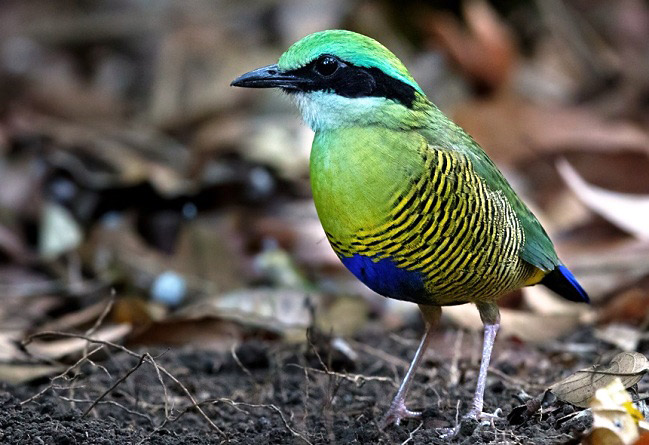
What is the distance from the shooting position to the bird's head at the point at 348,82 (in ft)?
13.4

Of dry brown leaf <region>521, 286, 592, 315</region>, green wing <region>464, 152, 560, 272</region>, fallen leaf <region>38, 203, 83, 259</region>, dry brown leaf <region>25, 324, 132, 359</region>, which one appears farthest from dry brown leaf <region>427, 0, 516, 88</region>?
green wing <region>464, 152, 560, 272</region>

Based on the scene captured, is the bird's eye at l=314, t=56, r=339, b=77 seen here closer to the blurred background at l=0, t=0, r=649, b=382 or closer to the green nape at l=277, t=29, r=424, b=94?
the green nape at l=277, t=29, r=424, b=94

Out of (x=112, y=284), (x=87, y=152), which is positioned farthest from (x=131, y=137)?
(x=112, y=284)

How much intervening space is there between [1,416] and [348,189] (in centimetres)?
156

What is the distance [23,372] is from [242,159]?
3.36m

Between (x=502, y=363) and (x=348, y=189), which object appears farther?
(x=502, y=363)

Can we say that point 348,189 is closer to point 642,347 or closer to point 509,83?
point 642,347

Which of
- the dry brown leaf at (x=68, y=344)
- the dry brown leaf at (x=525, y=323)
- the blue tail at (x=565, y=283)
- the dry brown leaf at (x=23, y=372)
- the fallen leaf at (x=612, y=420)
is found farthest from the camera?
the dry brown leaf at (x=525, y=323)

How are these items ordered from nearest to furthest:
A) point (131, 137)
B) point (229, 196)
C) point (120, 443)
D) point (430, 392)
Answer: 1. point (120, 443)
2. point (430, 392)
3. point (229, 196)
4. point (131, 137)

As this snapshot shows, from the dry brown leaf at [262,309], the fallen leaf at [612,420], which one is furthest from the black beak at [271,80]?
the dry brown leaf at [262,309]

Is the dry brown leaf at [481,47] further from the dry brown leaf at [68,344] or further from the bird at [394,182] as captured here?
the bird at [394,182]

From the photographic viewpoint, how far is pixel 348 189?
3922 mm

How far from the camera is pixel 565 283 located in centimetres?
481

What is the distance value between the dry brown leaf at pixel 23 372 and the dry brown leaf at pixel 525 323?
2291 millimetres
